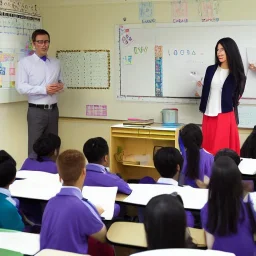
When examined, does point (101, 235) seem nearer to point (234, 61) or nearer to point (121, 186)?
point (121, 186)

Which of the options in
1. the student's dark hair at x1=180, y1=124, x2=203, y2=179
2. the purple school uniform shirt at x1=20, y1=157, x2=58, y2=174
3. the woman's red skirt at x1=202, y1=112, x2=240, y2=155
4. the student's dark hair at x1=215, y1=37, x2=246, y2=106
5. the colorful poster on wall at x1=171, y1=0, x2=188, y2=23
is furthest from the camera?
the colorful poster on wall at x1=171, y1=0, x2=188, y2=23

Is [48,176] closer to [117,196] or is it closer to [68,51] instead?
[117,196]

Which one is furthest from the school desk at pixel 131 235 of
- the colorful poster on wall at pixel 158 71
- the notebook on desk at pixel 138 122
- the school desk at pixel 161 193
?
the colorful poster on wall at pixel 158 71

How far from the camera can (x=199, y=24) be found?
481 cm

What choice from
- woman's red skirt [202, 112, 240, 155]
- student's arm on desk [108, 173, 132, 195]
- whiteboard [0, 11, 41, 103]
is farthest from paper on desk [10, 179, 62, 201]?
whiteboard [0, 11, 41, 103]

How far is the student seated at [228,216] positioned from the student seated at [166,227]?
20.3 inches

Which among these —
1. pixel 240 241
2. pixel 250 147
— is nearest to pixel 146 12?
pixel 250 147

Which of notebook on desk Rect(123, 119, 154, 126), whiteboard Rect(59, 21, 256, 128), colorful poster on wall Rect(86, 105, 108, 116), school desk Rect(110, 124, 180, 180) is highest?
whiteboard Rect(59, 21, 256, 128)

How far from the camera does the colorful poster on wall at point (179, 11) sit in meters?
4.85

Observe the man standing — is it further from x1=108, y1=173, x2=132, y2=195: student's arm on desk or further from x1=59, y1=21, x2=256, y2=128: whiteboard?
x1=108, y1=173, x2=132, y2=195: student's arm on desk

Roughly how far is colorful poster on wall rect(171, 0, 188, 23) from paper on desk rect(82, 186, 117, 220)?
292 cm

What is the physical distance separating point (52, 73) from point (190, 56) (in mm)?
1615

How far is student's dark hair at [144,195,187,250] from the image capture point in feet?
4.64

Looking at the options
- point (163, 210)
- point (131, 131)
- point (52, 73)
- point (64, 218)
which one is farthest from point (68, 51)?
point (163, 210)
